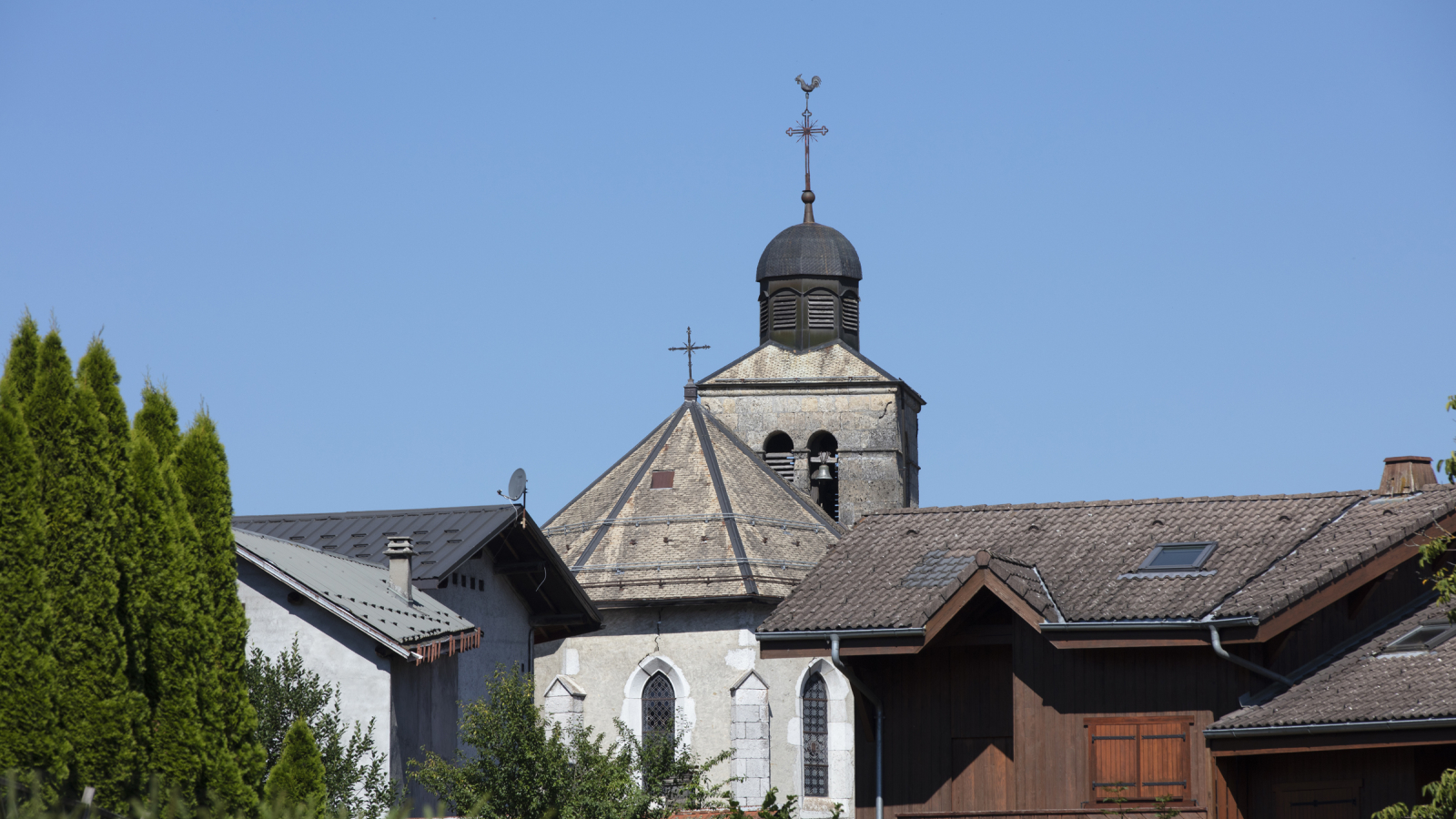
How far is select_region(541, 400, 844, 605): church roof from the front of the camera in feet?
130

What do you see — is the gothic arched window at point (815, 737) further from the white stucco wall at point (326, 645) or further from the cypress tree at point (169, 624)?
the cypress tree at point (169, 624)

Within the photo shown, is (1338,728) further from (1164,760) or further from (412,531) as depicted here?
(412,531)

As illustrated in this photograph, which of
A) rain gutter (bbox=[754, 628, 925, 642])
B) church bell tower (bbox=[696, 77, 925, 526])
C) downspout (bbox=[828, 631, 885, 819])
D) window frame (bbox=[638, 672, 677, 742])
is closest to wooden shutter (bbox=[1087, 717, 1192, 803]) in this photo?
rain gutter (bbox=[754, 628, 925, 642])

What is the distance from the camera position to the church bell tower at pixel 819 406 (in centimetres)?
4953

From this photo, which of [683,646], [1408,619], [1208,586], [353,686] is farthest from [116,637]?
[683,646]

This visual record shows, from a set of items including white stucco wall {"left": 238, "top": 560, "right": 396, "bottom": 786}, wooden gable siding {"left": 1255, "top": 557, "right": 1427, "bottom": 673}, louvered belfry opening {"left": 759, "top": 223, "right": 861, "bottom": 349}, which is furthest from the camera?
louvered belfry opening {"left": 759, "top": 223, "right": 861, "bottom": 349}

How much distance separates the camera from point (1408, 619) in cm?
2145

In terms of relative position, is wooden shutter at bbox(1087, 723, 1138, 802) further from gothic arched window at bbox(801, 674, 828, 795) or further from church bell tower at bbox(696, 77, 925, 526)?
church bell tower at bbox(696, 77, 925, 526)

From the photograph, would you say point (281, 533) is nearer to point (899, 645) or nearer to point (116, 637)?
point (899, 645)

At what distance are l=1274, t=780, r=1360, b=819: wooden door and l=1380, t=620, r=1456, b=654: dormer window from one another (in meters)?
1.63

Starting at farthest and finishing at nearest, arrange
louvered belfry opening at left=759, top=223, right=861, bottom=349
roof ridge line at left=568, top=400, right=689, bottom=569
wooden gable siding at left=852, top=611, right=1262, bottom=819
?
1. louvered belfry opening at left=759, top=223, right=861, bottom=349
2. roof ridge line at left=568, top=400, right=689, bottom=569
3. wooden gable siding at left=852, top=611, right=1262, bottom=819

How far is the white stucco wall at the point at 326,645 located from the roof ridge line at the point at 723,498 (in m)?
16.3

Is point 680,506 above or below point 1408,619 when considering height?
above

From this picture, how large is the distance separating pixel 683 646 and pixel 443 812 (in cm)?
1620
